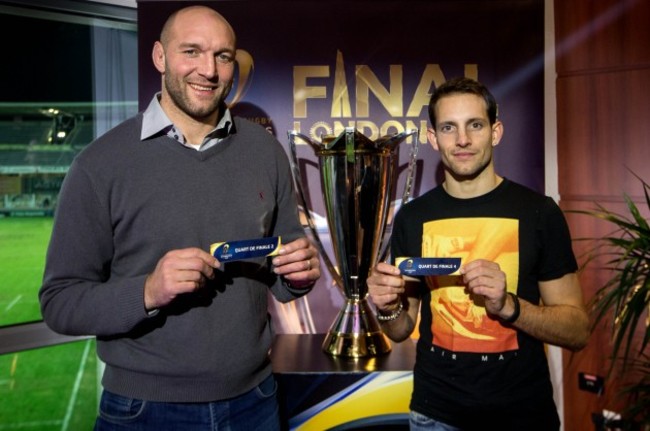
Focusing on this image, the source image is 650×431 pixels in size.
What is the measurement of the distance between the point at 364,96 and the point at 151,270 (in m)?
1.52

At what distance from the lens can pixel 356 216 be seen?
229 cm

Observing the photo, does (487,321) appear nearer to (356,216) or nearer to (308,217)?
(356,216)

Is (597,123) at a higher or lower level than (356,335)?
higher

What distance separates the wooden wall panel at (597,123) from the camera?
2535mm

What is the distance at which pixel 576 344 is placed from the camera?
1.51 metres

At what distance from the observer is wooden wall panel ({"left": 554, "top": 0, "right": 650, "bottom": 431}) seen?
2.54m

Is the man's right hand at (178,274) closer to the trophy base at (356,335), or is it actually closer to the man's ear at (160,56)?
the man's ear at (160,56)

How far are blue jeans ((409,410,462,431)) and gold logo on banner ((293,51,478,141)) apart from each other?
4.74ft

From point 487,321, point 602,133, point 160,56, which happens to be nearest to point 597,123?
point 602,133

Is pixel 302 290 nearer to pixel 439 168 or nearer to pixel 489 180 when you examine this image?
pixel 489 180

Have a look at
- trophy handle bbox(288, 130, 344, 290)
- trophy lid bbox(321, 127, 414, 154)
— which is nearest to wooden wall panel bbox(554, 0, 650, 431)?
trophy lid bbox(321, 127, 414, 154)

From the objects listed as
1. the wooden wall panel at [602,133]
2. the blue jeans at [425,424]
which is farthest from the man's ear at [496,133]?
the wooden wall panel at [602,133]

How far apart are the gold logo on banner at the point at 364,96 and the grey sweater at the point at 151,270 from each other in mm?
1200

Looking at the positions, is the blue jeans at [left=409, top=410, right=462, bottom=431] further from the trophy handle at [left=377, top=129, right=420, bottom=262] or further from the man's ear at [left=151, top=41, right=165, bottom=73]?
the man's ear at [left=151, top=41, right=165, bottom=73]
